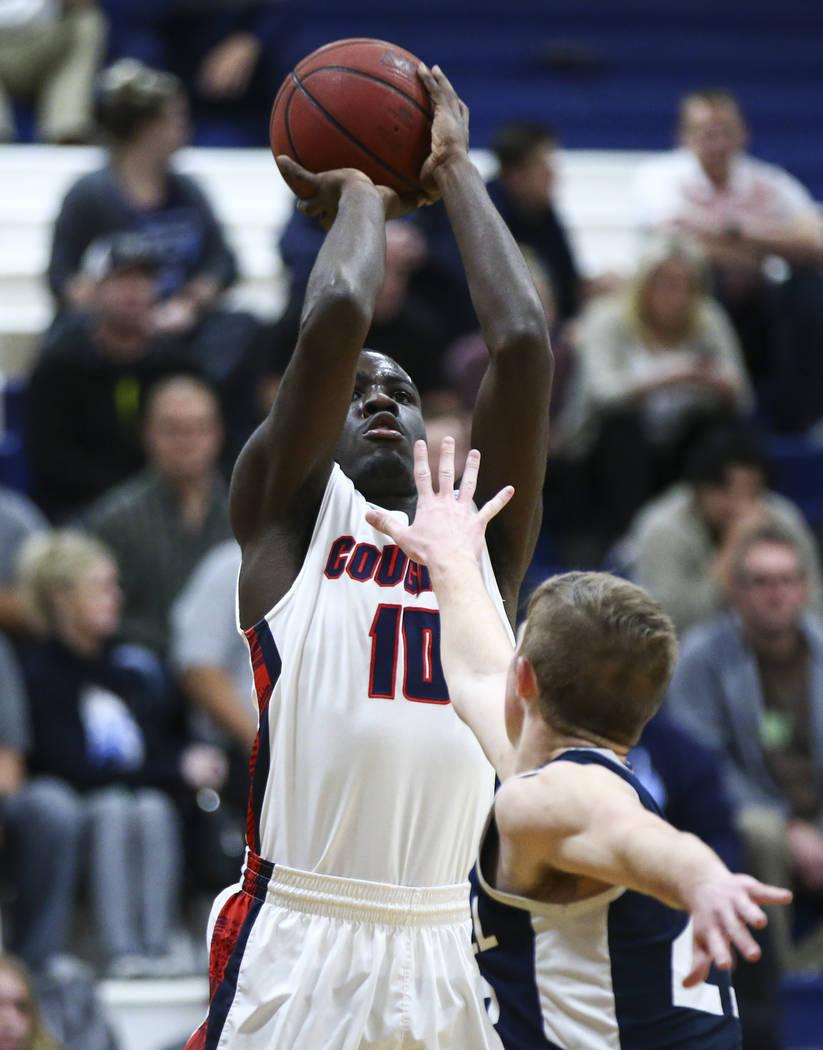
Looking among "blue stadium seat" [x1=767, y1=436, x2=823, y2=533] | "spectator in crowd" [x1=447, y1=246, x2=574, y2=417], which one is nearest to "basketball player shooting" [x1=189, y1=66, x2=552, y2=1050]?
"spectator in crowd" [x1=447, y1=246, x2=574, y2=417]

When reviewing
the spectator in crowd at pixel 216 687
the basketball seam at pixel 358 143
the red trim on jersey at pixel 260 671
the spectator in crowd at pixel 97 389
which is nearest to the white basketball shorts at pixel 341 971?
the red trim on jersey at pixel 260 671

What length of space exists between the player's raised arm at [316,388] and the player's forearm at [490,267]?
0.19 meters

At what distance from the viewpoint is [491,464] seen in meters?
3.78

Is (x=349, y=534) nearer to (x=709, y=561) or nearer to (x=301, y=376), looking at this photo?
(x=301, y=376)

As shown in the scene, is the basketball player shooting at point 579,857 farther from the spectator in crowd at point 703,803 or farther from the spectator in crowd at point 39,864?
the spectator in crowd at point 39,864

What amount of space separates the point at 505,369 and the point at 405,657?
624mm

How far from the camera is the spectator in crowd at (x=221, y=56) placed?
11641 millimetres

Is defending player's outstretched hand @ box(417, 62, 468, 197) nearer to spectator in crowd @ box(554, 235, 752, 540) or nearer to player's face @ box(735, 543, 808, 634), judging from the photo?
player's face @ box(735, 543, 808, 634)

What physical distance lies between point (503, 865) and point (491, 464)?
38.7 inches

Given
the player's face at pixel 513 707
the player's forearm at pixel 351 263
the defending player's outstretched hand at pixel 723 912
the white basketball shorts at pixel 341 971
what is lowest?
the white basketball shorts at pixel 341 971

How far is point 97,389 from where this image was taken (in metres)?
8.23

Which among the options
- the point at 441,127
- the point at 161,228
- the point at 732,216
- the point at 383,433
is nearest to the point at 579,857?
the point at 383,433

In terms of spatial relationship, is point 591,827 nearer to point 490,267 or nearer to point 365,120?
point 490,267

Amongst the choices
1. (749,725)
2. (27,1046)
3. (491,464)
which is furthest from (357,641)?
(749,725)
